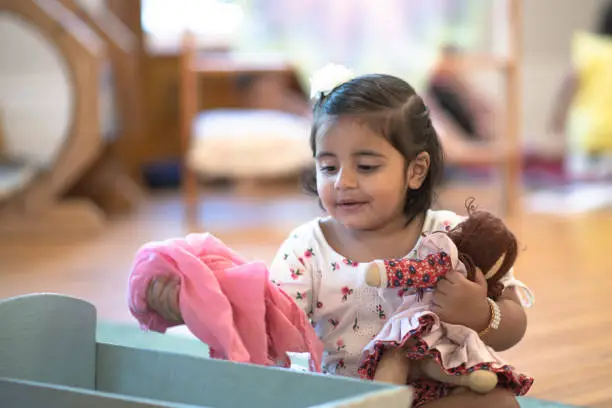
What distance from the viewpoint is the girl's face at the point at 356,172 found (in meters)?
1.24

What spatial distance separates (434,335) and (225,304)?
24 centimetres

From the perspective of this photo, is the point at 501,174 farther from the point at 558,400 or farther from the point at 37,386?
the point at 37,386

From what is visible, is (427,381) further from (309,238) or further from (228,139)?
(228,139)

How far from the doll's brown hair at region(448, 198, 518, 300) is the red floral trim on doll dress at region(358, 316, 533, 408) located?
0.10 m

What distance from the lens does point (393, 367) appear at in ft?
3.82

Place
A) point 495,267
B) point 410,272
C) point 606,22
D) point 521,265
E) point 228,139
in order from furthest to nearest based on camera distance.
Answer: point 606,22, point 228,139, point 521,265, point 495,267, point 410,272

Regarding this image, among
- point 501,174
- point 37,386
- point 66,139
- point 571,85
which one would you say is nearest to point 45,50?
point 66,139

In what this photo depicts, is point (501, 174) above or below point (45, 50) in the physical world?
below

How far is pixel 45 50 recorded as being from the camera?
3.97 meters

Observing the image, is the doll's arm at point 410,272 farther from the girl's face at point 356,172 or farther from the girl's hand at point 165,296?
the girl's hand at point 165,296

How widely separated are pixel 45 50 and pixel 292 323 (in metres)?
3.03

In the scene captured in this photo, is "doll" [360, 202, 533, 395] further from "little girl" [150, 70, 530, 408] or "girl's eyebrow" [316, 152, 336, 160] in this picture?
"girl's eyebrow" [316, 152, 336, 160]

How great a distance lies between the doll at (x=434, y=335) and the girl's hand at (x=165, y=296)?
0.75 feet

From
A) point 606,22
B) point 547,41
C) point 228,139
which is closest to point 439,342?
point 228,139
